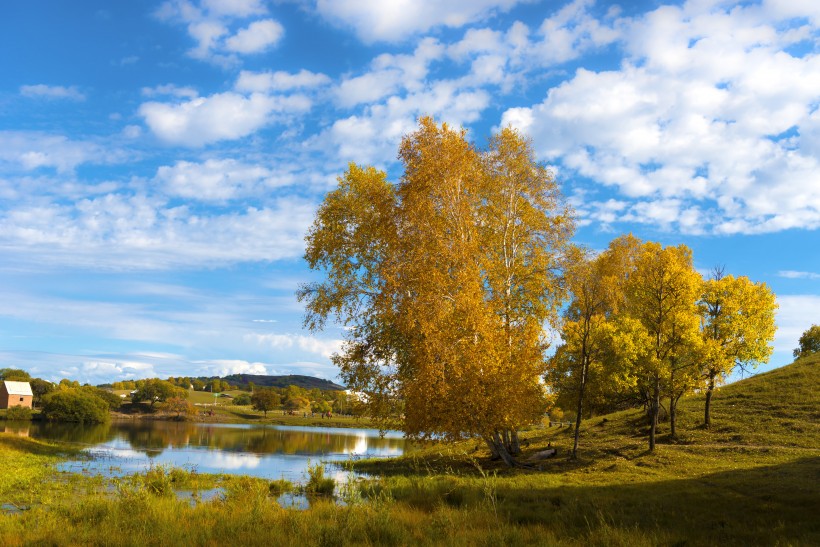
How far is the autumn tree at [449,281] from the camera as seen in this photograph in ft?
80.9

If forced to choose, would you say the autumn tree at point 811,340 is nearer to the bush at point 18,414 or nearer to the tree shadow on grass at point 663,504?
the tree shadow on grass at point 663,504

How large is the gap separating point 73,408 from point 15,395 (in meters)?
35.5

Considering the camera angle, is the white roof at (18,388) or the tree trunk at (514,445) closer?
the tree trunk at (514,445)

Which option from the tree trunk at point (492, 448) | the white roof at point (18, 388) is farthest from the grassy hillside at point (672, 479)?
the white roof at point (18, 388)

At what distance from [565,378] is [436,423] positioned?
18.3 m

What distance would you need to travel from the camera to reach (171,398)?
142m

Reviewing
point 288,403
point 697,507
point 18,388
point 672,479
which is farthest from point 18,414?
point 697,507

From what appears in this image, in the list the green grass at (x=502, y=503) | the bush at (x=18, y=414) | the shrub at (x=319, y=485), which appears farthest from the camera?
the bush at (x=18, y=414)

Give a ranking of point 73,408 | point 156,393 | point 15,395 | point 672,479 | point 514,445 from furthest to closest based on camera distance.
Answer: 1. point 156,393
2. point 15,395
3. point 73,408
4. point 514,445
5. point 672,479

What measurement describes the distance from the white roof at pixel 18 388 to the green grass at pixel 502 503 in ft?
353

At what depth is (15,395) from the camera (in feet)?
400

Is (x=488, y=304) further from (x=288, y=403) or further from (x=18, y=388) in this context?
(x=288, y=403)

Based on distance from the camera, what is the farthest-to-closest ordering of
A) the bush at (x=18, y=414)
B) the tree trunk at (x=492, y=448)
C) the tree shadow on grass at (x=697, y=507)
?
1. the bush at (x=18, y=414)
2. the tree trunk at (x=492, y=448)
3. the tree shadow on grass at (x=697, y=507)

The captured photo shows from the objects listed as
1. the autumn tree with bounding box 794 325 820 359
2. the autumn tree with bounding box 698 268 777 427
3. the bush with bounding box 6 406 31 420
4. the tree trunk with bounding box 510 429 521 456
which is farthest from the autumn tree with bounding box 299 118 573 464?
the bush with bounding box 6 406 31 420
